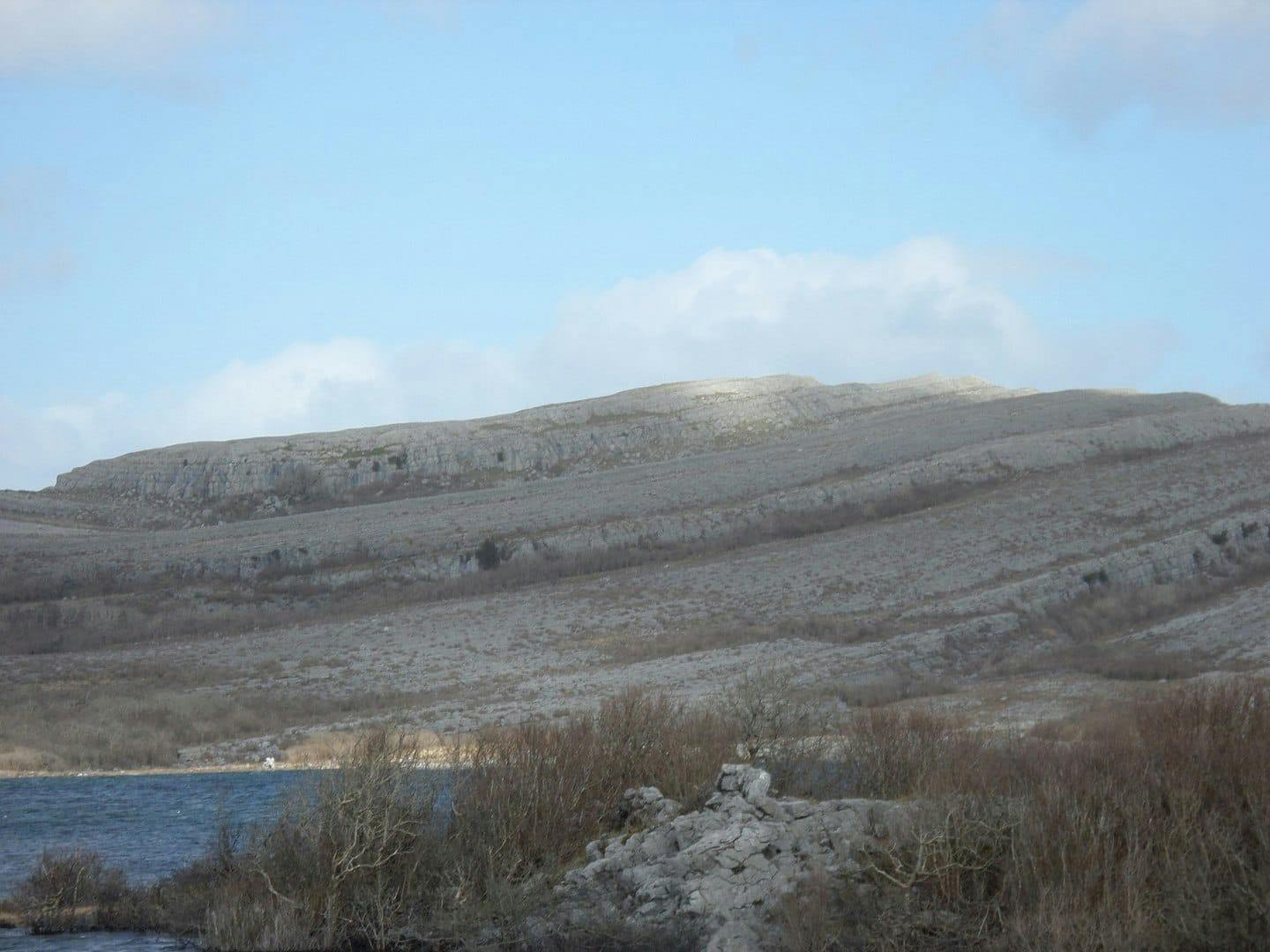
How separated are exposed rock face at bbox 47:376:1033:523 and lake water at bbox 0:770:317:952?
68194 mm

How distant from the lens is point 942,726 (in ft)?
84.8

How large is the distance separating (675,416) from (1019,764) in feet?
334

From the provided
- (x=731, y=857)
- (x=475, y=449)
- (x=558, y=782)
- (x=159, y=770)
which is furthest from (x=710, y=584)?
(x=475, y=449)

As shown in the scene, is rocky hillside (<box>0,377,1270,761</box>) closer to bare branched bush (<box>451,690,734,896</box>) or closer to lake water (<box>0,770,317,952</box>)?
lake water (<box>0,770,317,952</box>)

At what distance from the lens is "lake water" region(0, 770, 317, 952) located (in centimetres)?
2197

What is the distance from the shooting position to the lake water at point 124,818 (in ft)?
72.1

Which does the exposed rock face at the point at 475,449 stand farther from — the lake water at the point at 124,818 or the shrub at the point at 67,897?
the shrub at the point at 67,897

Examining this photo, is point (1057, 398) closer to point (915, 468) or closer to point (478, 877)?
point (915, 468)

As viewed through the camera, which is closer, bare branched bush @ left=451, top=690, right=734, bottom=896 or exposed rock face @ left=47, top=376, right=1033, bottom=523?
bare branched bush @ left=451, top=690, right=734, bottom=896

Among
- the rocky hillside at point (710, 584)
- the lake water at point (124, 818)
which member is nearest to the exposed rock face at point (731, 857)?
the lake water at point (124, 818)

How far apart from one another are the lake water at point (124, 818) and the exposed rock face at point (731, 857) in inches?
236

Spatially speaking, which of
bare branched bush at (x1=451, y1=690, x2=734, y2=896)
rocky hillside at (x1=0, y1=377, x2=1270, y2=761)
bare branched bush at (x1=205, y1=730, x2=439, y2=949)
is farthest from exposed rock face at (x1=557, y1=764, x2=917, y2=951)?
rocky hillside at (x1=0, y1=377, x2=1270, y2=761)

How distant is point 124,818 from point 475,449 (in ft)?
273

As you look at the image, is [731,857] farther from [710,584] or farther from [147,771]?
[710,584]
